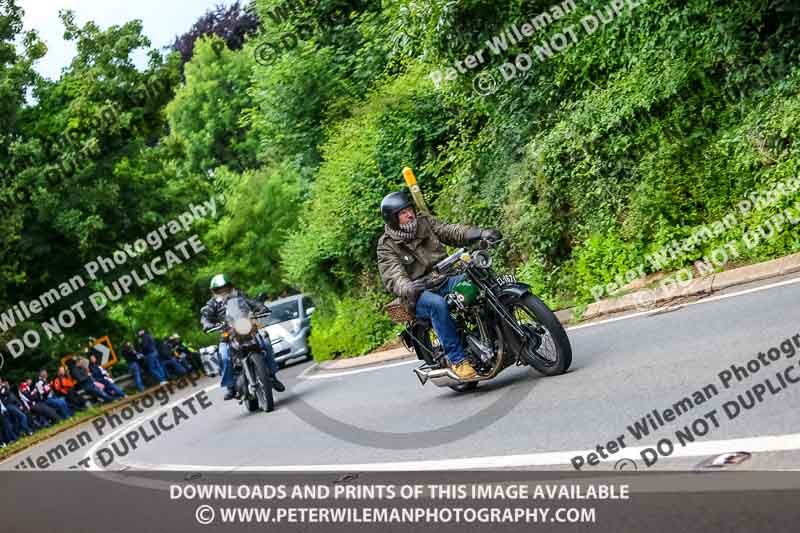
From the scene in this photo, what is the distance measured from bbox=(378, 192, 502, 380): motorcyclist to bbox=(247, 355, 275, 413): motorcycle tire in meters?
Result: 4.37

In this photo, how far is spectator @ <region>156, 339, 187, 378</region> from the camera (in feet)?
101

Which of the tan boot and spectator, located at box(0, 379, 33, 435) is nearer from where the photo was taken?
the tan boot

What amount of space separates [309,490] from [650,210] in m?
7.74

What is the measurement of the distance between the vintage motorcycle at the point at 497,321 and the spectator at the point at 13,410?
15.8m

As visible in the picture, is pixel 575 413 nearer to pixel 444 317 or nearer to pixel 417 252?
pixel 444 317

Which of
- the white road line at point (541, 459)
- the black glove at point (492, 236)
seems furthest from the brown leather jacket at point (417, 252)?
the white road line at point (541, 459)

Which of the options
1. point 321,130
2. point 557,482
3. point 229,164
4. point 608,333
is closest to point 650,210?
point 608,333

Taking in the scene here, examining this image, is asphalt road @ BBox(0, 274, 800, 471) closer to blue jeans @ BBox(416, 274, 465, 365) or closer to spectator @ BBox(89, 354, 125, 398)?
blue jeans @ BBox(416, 274, 465, 365)

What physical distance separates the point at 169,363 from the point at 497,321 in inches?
921

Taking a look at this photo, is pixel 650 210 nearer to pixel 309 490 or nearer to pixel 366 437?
pixel 366 437

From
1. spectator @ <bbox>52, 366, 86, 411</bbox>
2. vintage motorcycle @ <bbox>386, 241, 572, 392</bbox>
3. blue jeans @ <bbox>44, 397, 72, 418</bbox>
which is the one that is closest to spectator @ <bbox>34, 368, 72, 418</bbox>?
blue jeans @ <bbox>44, 397, 72, 418</bbox>

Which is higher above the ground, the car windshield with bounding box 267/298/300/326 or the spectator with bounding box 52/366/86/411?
the spectator with bounding box 52/366/86/411

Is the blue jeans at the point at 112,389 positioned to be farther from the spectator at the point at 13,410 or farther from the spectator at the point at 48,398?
the spectator at the point at 13,410

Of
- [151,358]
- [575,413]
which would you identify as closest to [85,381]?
[151,358]
